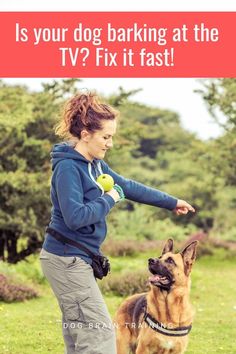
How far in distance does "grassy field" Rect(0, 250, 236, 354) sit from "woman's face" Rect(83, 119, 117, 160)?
2.85m

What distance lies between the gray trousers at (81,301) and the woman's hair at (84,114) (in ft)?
2.16

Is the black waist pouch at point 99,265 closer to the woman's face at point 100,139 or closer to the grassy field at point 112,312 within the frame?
the woman's face at point 100,139

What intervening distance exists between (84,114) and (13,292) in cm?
566

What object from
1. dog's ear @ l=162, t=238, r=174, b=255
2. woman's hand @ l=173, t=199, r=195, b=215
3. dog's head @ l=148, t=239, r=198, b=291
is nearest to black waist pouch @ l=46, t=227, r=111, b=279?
woman's hand @ l=173, t=199, r=195, b=215

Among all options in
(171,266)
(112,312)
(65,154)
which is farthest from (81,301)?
(112,312)

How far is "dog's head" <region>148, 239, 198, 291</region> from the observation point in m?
5.04

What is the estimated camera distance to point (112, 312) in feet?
28.6

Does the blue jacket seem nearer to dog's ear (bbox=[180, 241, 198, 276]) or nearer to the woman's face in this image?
the woman's face

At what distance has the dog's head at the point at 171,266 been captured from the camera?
199 inches

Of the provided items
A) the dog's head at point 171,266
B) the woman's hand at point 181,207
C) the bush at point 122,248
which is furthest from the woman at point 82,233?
the bush at point 122,248

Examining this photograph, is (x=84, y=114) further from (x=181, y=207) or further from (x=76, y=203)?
(x=181, y=207)

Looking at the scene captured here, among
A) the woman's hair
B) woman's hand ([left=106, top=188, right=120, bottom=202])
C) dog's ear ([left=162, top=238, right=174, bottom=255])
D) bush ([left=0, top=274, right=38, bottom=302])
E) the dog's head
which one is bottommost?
bush ([left=0, top=274, right=38, bottom=302])

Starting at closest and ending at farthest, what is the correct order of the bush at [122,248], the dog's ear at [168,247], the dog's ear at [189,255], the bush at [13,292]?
the dog's ear at [189,255], the dog's ear at [168,247], the bush at [13,292], the bush at [122,248]

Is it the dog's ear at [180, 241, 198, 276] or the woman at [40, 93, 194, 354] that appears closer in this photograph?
the woman at [40, 93, 194, 354]
